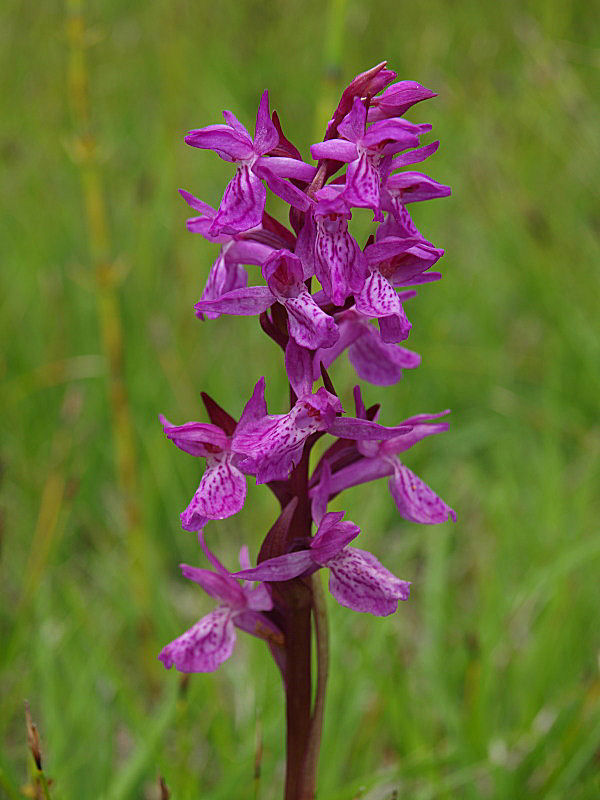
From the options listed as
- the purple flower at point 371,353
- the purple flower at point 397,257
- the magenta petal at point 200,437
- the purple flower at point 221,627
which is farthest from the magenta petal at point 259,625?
the purple flower at point 397,257

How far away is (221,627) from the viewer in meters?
1.19

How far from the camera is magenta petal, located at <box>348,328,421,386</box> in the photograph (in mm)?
1281

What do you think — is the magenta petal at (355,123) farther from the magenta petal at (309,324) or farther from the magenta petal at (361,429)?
the magenta petal at (361,429)

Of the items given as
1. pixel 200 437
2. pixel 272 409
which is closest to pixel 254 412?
pixel 200 437

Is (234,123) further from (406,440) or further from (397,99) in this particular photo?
(406,440)

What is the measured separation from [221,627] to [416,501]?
12.3 inches

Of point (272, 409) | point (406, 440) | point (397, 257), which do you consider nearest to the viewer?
point (397, 257)

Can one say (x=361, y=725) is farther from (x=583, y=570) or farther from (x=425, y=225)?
(x=425, y=225)

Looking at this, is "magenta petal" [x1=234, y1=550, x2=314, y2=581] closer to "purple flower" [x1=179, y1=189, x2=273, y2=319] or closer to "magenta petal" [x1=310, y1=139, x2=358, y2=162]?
"purple flower" [x1=179, y1=189, x2=273, y2=319]

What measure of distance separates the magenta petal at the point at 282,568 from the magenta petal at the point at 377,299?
1.00 feet

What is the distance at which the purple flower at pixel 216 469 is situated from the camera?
1096mm

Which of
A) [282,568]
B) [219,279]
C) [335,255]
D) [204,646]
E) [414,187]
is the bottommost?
[204,646]

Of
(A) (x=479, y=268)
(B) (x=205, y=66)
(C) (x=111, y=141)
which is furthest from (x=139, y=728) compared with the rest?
(B) (x=205, y=66)

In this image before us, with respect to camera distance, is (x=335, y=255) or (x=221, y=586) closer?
(x=335, y=255)
